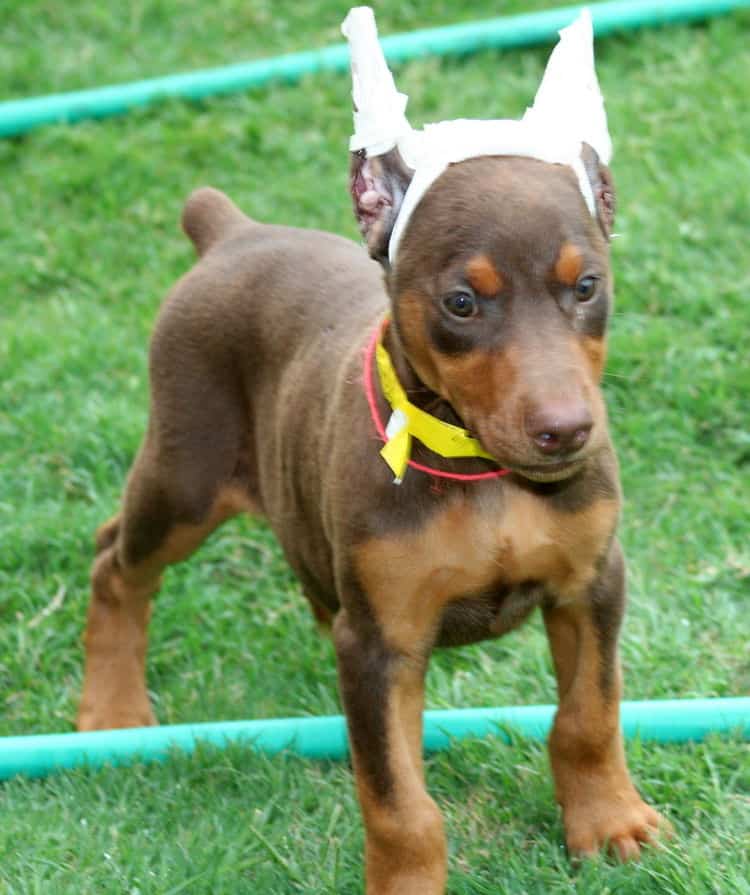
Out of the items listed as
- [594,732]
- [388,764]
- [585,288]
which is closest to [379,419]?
[585,288]

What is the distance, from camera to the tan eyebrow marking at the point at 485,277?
372 cm

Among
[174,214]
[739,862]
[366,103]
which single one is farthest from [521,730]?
[174,214]

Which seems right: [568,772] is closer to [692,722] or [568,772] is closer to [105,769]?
[692,722]

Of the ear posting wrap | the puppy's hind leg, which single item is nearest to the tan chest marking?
the ear posting wrap

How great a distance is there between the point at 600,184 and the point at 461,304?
545 mm

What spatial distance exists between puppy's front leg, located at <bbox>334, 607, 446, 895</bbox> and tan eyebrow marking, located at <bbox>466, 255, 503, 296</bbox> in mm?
921

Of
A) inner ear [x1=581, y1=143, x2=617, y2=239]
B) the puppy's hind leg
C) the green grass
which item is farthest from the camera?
the puppy's hind leg

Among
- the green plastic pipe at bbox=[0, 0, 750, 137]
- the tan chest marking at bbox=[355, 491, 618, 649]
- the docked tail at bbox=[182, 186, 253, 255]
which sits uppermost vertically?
the docked tail at bbox=[182, 186, 253, 255]

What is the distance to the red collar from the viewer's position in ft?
13.6

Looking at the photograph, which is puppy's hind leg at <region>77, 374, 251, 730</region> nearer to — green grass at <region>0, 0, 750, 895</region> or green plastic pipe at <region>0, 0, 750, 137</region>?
green grass at <region>0, 0, 750, 895</region>

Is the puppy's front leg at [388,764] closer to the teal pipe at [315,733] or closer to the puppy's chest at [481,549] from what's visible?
the puppy's chest at [481,549]

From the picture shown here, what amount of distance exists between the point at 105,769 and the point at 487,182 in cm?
228

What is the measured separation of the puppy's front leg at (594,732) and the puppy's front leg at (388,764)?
448mm

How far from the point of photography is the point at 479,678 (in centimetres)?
553
